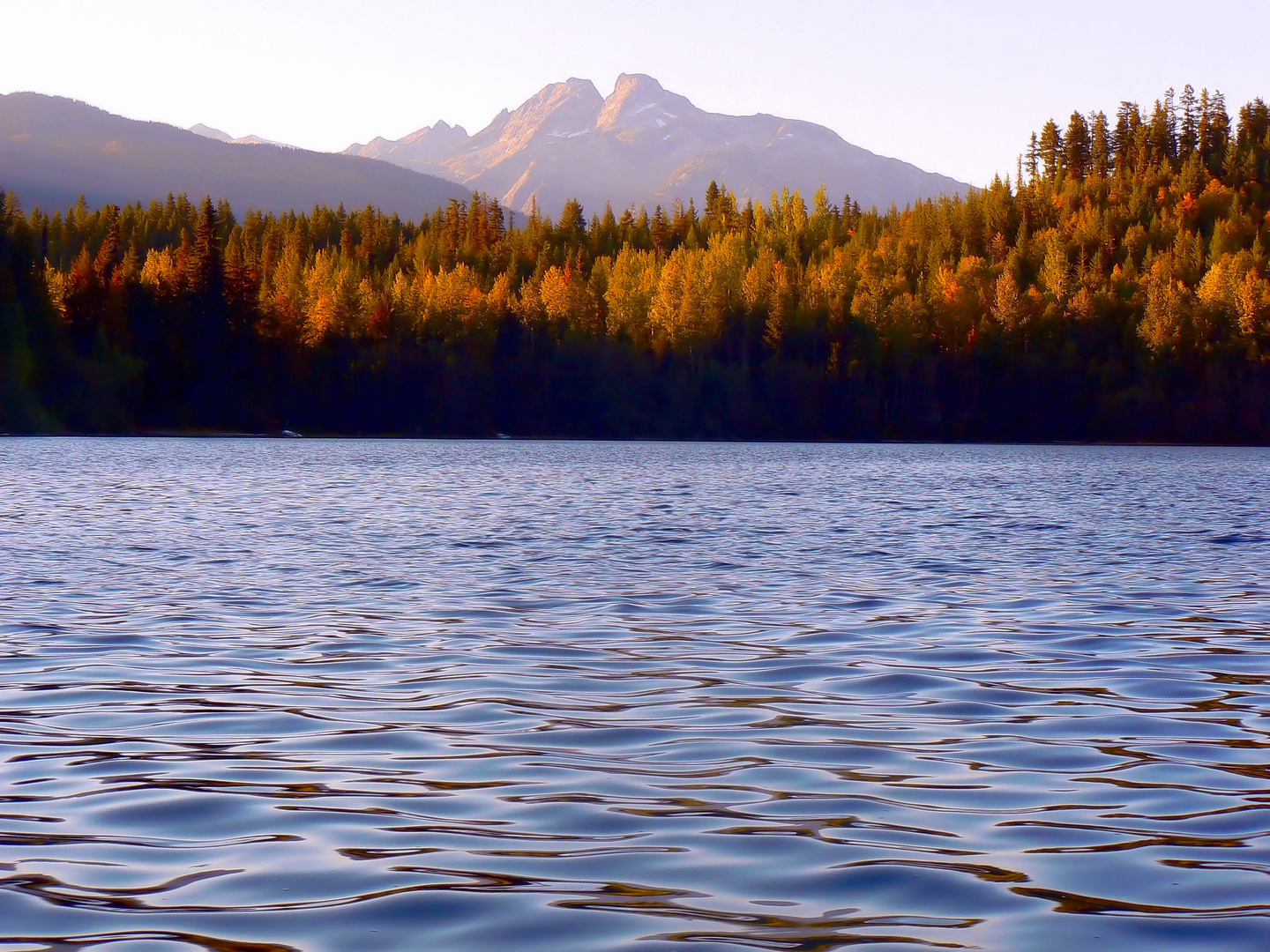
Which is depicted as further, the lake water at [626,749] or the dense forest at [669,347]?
the dense forest at [669,347]

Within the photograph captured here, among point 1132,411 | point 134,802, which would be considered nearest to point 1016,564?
point 134,802

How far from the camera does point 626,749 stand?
9055 mm

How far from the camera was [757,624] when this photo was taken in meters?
15.3

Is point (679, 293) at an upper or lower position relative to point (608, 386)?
upper

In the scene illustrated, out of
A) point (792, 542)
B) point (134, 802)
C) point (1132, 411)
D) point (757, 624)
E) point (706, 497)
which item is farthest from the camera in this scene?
point (1132, 411)

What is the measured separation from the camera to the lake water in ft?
19.1

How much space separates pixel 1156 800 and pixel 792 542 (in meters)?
18.2

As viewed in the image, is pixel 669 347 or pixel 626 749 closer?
pixel 626 749

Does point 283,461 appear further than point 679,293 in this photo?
No

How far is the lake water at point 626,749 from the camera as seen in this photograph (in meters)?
5.83

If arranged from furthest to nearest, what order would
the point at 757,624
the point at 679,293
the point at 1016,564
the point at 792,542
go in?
the point at 679,293 → the point at 792,542 → the point at 1016,564 → the point at 757,624

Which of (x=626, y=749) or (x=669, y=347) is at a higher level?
(x=669, y=347)

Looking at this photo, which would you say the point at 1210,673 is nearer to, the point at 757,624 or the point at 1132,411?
the point at 757,624

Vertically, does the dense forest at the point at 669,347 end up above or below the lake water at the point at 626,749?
above
